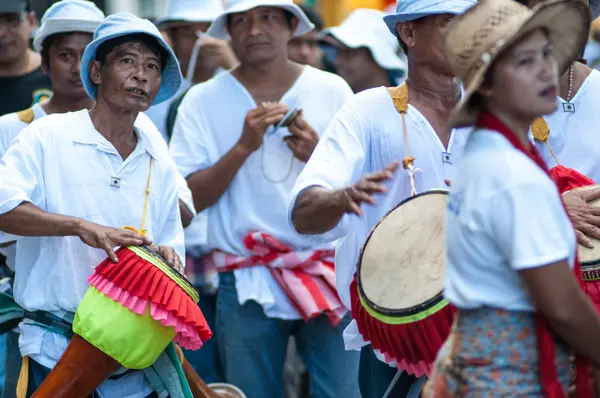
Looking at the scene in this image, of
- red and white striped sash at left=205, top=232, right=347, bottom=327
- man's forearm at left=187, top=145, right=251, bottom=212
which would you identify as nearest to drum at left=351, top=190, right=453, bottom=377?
red and white striped sash at left=205, top=232, right=347, bottom=327

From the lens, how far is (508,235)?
10.0 feet

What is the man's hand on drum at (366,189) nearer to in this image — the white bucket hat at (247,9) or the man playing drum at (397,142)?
the man playing drum at (397,142)

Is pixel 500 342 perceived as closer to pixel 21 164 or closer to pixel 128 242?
pixel 128 242

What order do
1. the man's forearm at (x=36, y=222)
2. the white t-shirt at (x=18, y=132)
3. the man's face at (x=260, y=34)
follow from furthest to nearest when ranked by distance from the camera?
the man's face at (x=260, y=34), the white t-shirt at (x=18, y=132), the man's forearm at (x=36, y=222)

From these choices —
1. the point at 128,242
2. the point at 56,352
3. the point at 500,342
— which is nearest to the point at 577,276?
the point at 500,342

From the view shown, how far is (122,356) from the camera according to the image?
434cm

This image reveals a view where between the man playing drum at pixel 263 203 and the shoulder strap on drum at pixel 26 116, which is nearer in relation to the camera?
the shoulder strap on drum at pixel 26 116

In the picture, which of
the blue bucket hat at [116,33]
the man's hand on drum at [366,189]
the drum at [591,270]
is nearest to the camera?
the man's hand on drum at [366,189]

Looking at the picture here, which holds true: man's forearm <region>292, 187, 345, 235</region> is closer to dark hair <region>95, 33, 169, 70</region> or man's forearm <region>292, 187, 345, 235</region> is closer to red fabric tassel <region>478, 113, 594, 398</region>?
red fabric tassel <region>478, 113, 594, 398</region>

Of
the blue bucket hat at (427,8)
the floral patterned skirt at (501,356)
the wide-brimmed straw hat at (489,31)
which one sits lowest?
the floral patterned skirt at (501,356)

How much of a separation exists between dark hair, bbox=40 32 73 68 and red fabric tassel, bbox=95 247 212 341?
173cm

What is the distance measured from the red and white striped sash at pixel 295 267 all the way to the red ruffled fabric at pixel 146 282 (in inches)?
56.1

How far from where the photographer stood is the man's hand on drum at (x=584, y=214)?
4.15 m

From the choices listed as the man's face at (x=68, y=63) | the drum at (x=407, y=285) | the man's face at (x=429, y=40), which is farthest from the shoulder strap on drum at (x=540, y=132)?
the man's face at (x=68, y=63)
